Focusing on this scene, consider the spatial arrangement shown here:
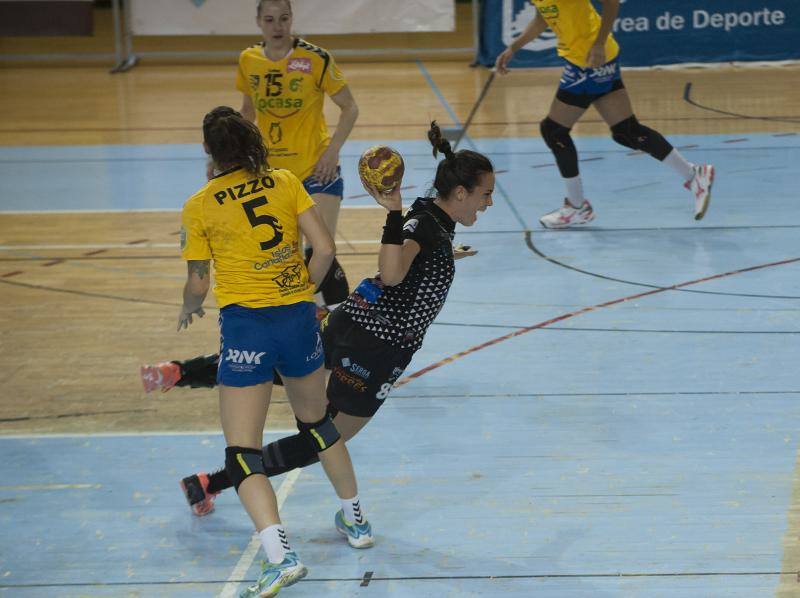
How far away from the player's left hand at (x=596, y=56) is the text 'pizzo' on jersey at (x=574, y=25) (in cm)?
15

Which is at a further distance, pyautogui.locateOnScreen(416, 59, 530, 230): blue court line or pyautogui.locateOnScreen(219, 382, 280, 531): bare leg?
pyautogui.locateOnScreen(416, 59, 530, 230): blue court line

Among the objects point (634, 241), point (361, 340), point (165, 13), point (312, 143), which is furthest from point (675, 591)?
point (165, 13)

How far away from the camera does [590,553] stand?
418 centimetres

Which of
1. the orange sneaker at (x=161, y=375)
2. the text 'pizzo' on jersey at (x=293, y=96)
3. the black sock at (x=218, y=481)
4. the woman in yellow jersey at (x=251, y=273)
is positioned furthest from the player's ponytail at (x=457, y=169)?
the text 'pizzo' on jersey at (x=293, y=96)

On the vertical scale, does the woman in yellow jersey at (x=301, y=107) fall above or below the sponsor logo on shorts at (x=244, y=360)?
above

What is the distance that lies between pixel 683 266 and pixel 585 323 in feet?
4.51

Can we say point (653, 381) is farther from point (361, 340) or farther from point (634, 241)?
point (634, 241)

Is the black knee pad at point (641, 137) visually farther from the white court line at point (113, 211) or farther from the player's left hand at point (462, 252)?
the player's left hand at point (462, 252)

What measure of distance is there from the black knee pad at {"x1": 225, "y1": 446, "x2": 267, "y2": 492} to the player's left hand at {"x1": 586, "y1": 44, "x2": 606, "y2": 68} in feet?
17.2

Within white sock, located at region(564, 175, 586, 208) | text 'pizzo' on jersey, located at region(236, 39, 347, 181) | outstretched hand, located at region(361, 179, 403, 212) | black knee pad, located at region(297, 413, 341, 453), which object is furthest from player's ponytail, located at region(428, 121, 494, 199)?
white sock, located at region(564, 175, 586, 208)

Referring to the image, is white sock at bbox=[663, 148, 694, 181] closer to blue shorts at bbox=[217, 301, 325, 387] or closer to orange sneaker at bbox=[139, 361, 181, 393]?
orange sneaker at bbox=[139, 361, 181, 393]

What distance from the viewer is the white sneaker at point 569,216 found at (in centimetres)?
891

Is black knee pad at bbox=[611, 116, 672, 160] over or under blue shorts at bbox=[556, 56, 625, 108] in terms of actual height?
under

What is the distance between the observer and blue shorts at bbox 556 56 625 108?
8.58 metres
